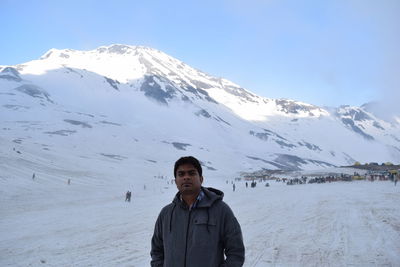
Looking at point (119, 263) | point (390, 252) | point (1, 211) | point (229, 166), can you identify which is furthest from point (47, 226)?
point (229, 166)

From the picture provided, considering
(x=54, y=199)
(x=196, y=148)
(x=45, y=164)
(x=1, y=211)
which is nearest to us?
(x=1, y=211)

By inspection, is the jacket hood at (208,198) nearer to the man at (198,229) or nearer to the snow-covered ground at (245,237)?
the man at (198,229)

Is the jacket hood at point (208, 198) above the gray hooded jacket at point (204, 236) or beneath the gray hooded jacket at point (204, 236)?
above

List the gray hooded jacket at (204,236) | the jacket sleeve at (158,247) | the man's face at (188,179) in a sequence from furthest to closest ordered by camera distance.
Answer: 1. the jacket sleeve at (158,247)
2. the man's face at (188,179)
3. the gray hooded jacket at (204,236)

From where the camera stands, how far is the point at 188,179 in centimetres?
369

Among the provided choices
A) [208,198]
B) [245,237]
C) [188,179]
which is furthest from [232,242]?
[245,237]

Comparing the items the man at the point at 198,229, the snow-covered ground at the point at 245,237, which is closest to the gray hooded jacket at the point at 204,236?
the man at the point at 198,229

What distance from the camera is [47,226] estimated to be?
1555 centimetres

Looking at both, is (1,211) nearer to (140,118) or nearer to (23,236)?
(23,236)

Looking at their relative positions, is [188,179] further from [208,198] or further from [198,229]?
[198,229]

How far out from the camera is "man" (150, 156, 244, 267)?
3.50m

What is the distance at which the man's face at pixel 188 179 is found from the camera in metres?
3.65

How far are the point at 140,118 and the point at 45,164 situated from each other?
490 feet

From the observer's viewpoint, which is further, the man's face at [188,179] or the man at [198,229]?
the man's face at [188,179]
